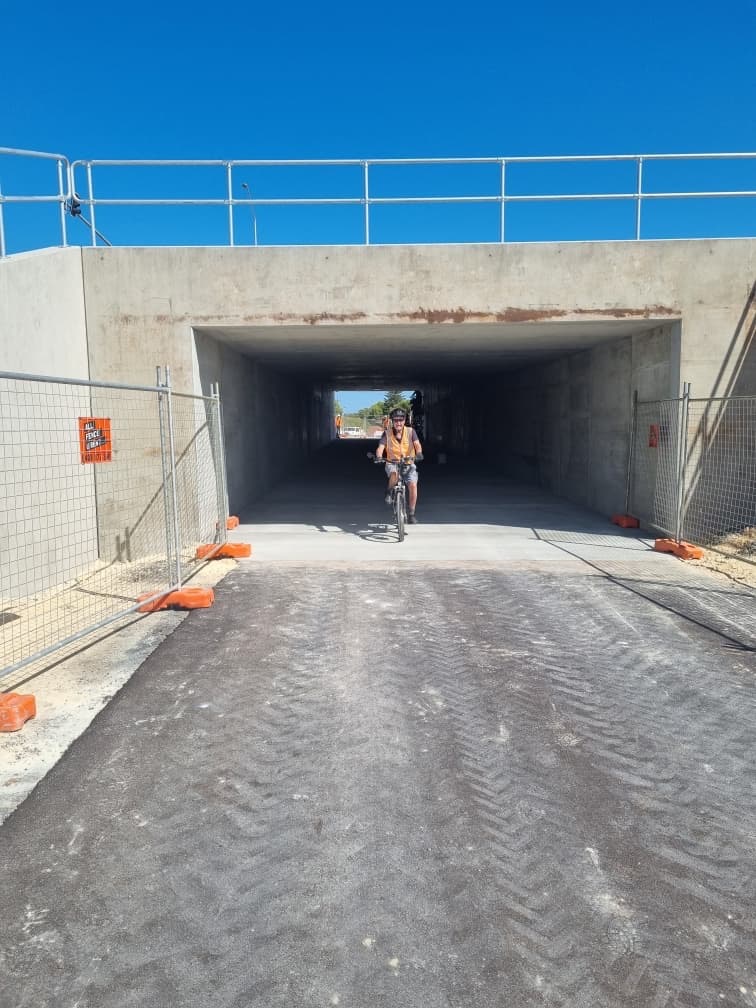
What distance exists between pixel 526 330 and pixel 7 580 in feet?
24.8

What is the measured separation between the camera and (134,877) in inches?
106

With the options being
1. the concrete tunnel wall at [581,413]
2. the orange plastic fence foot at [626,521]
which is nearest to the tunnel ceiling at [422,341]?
the concrete tunnel wall at [581,413]

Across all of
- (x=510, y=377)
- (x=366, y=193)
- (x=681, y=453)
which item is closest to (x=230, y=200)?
(x=366, y=193)

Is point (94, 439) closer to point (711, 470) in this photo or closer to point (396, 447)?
point (396, 447)

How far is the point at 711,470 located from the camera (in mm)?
9305

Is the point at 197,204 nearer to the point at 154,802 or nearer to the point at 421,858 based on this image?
the point at 154,802

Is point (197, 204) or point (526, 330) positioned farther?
point (526, 330)

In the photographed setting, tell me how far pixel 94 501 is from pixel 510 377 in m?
12.5

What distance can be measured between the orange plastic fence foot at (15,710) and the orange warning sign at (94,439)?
4842 millimetres

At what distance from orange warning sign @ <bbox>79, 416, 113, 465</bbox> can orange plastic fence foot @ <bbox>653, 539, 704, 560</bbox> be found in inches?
290

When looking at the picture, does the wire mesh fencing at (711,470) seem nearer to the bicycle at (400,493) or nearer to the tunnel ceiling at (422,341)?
the tunnel ceiling at (422,341)

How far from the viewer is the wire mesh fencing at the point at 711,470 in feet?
30.1

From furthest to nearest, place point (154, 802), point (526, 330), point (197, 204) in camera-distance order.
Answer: point (526, 330)
point (197, 204)
point (154, 802)

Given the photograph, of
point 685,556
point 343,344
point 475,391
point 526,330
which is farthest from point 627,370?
point 475,391
